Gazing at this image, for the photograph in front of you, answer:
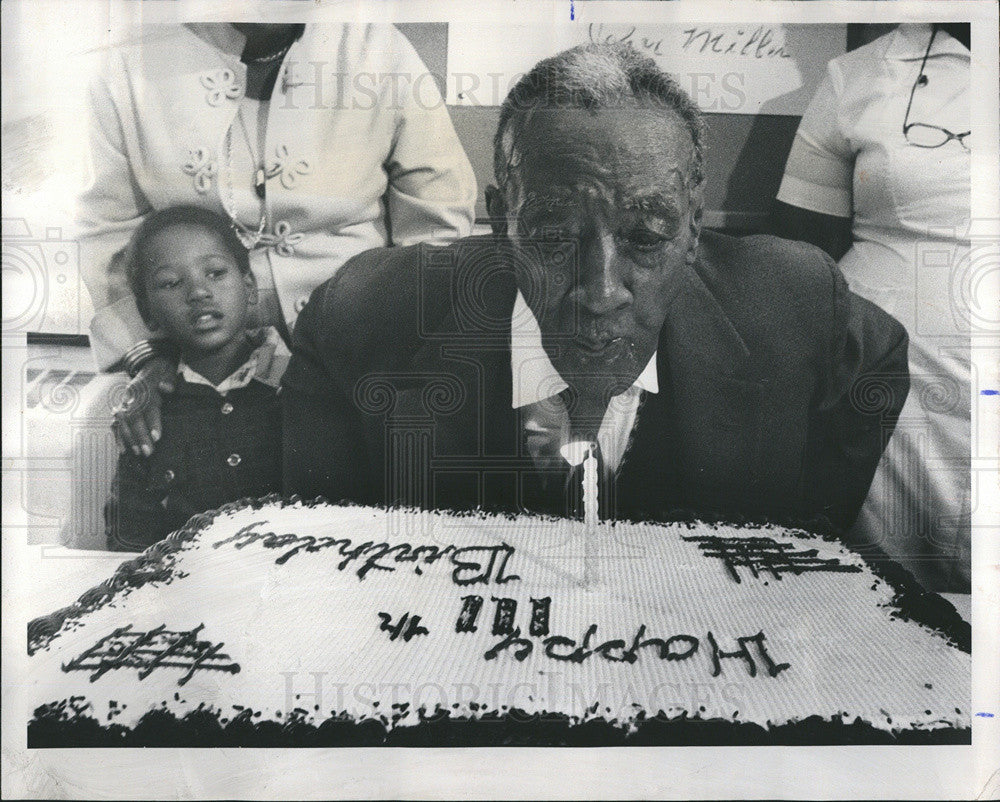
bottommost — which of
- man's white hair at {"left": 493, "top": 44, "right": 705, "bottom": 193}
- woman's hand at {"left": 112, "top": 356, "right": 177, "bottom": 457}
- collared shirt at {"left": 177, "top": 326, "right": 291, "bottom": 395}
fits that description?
woman's hand at {"left": 112, "top": 356, "right": 177, "bottom": 457}

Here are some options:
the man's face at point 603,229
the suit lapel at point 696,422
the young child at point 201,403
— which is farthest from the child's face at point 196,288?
the suit lapel at point 696,422

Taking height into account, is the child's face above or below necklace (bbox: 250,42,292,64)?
below

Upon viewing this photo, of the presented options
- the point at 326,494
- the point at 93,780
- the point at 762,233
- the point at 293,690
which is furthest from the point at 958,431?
the point at 93,780

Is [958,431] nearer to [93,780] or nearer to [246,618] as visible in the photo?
[246,618]

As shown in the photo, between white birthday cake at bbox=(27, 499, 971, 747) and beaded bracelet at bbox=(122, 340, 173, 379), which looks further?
beaded bracelet at bbox=(122, 340, 173, 379)

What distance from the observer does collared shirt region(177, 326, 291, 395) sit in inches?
63.3

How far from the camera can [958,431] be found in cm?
161

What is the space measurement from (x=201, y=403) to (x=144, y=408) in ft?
Answer: 0.40

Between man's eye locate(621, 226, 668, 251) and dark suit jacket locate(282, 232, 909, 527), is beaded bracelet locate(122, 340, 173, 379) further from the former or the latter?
man's eye locate(621, 226, 668, 251)

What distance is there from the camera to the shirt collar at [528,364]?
1.58 metres

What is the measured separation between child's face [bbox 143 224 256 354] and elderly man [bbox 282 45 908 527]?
155 millimetres

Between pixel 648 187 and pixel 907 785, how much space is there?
4.24ft

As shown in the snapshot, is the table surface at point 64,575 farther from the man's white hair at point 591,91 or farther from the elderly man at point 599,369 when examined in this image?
the man's white hair at point 591,91
